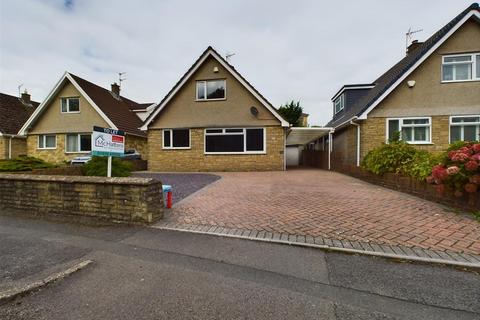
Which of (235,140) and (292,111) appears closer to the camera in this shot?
(235,140)

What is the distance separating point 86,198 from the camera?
5516 millimetres

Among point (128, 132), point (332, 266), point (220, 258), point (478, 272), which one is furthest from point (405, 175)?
point (128, 132)

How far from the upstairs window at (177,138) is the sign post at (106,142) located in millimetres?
10373

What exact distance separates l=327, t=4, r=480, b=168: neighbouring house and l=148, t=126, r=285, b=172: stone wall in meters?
4.75

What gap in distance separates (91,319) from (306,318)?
2.05 metres

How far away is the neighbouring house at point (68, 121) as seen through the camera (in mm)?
19688

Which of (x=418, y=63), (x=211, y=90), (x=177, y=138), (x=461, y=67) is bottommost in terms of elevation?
(x=177, y=138)

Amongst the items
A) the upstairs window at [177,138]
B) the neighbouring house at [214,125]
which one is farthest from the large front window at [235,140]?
the upstairs window at [177,138]

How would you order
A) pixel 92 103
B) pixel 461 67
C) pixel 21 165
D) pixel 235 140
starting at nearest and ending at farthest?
pixel 21 165 → pixel 461 67 → pixel 235 140 → pixel 92 103

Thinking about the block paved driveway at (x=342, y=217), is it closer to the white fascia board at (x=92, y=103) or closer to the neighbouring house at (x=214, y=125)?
the neighbouring house at (x=214, y=125)

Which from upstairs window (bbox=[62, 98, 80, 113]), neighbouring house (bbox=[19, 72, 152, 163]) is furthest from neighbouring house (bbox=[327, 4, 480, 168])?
upstairs window (bbox=[62, 98, 80, 113])

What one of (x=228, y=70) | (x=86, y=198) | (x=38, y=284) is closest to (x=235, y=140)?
(x=228, y=70)

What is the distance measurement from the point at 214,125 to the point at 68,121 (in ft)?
41.6

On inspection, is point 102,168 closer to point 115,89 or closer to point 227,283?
point 227,283
